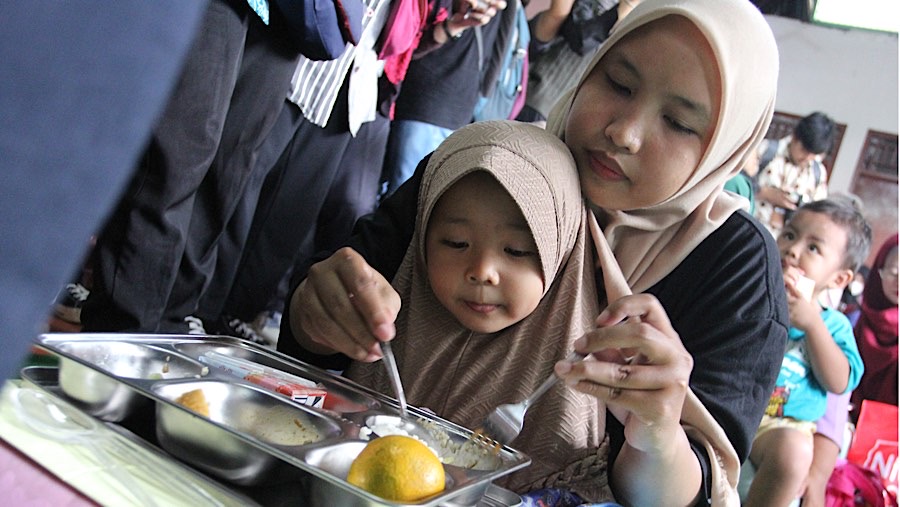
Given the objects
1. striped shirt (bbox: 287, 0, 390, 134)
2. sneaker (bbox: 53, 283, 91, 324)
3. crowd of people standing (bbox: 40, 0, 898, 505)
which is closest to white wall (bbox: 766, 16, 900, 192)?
crowd of people standing (bbox: 40, 0, 898, 505)

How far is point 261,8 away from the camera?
5.38 feet

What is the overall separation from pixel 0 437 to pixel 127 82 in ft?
1.36

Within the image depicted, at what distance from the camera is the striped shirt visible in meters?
2.04

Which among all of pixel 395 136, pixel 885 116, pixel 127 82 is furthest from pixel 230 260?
pixel 885 116

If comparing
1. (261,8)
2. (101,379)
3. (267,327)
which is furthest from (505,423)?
(267,327)

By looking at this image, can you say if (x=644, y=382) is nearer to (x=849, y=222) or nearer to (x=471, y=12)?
(x=471, y=12)

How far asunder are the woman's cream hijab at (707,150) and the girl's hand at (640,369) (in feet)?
1.00

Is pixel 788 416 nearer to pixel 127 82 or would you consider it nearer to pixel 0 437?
pixel 0 437

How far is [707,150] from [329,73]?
1.26 m

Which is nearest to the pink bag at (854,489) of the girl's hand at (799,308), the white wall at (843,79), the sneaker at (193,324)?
the girl's hand at (799,308)

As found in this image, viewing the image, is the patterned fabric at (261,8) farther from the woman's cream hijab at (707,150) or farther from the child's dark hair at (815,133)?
the child's dark hair at (815,133)

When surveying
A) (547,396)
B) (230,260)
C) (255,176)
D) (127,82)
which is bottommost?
(230,260)

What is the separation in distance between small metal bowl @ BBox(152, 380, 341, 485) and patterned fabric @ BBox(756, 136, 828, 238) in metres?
3.94

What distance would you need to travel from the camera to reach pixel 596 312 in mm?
1105
